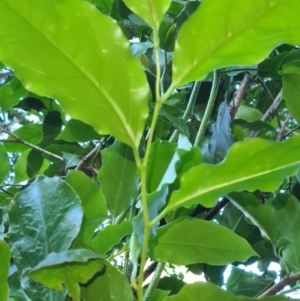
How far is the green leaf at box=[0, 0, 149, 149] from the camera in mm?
311

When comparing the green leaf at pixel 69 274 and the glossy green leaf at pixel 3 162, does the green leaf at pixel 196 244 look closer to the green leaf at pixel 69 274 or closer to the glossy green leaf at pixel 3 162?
the green leaf at pixel 69 274

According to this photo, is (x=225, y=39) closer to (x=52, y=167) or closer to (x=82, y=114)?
(x=82, y=114)

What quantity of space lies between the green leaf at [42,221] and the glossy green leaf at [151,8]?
155 millimetres

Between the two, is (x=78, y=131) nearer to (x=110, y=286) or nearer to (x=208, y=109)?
(x=208, y=109)

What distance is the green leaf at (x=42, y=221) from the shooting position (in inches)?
14.7

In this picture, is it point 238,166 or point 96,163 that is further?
point 96,163

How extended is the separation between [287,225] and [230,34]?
33cm

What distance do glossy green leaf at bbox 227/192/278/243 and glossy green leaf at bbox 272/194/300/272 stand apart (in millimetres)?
19

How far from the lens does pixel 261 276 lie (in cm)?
67

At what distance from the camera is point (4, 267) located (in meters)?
0.34

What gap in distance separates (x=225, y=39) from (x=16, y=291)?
322mm

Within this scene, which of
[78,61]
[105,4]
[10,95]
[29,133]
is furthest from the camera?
[29,133]

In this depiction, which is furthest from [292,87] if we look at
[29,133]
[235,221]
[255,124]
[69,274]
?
[29,133]

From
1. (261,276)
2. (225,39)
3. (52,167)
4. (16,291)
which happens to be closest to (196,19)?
(225,39)
